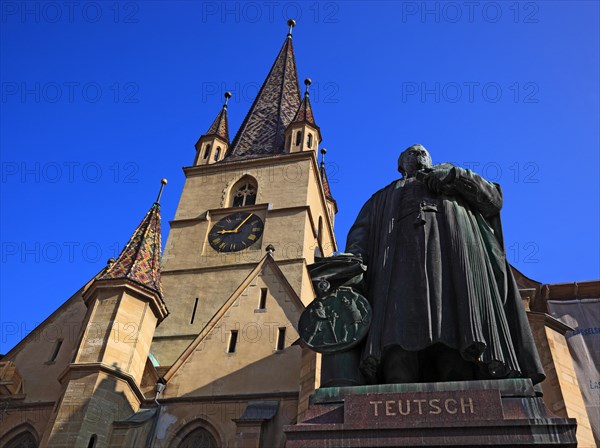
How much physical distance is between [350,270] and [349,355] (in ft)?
2.20

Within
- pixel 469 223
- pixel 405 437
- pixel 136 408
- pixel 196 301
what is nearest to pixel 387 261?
pixel 469 223

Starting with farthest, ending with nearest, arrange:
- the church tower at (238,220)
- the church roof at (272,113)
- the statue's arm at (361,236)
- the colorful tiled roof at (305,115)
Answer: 1. the church roof at (272,113)
2. the colorful tiled roof at (305,115)
3. the church tower at (238,220)
4. the statue's arm at (361,236)

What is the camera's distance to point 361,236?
202 inches

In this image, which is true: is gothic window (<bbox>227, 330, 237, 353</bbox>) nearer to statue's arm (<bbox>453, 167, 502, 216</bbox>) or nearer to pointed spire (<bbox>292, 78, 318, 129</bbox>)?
statue's arm (<bbox>453, 167, 502, 216</bbox>)

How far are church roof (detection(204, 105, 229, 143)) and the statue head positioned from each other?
27109 mm

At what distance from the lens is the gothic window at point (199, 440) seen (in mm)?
13258

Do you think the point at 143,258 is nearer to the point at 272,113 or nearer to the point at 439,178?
the point at 439,178

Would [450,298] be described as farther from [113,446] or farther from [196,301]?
[196,301]

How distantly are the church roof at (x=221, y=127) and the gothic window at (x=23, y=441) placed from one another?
19782mm

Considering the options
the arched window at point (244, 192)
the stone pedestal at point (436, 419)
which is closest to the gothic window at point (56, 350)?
the arched window at point (244, 192)

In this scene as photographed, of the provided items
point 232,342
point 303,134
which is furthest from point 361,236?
point 303,134

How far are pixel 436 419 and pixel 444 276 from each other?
1.19 meters

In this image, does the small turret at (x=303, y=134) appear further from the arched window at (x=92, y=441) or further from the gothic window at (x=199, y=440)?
the arched window at (x=92, y=441)

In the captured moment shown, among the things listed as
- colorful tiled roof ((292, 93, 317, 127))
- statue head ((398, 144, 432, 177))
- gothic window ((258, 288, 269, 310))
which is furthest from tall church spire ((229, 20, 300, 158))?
statue head ((398, 144, 432, 177))
